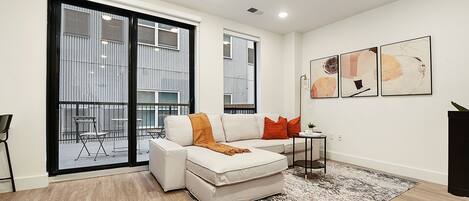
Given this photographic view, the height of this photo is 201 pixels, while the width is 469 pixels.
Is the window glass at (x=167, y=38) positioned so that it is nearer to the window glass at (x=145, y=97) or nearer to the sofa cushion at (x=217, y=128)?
the window glass at (x=145, y=97)

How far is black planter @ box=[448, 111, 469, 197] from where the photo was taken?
965mm

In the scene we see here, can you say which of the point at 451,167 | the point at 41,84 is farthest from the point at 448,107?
the point at 41,84

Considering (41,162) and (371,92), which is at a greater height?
(371,92)

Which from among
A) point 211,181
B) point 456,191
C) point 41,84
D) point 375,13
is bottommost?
point 211,181

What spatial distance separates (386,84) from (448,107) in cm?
80

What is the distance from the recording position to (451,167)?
103cm

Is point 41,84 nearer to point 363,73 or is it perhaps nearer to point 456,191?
point 456,191

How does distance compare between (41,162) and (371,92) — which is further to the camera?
(371,92)

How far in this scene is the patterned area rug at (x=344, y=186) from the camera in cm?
253

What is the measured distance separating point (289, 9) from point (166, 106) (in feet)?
8.66

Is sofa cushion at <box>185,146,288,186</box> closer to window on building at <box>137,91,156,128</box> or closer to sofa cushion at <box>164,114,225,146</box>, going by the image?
sofa cushion at <box>164,114,225,146</box>

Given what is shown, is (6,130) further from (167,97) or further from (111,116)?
(167,97)

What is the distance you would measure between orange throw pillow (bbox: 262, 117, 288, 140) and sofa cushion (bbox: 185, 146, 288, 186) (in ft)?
4.41

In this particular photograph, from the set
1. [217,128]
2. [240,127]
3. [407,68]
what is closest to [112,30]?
[217,128]
